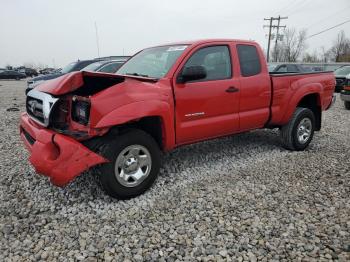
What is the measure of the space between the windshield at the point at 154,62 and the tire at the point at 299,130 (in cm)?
250

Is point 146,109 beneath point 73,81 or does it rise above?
beneath

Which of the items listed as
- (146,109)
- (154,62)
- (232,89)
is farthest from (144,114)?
(232,89)

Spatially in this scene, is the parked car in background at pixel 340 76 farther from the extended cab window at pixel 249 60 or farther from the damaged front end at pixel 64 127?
the damaged front end at pixel 64 127

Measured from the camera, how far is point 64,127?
368cm

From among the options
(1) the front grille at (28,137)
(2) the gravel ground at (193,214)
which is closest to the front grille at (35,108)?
(1) the front grille at (28,137)

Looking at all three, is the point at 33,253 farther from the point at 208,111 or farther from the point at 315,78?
the point at 315,78

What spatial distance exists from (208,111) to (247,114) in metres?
0.85

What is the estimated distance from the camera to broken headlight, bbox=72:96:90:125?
3.38 m

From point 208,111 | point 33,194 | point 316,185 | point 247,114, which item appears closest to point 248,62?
point 247,114

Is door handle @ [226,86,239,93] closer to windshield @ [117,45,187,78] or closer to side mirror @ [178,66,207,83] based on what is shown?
side mirror @ [178,66,207,83]

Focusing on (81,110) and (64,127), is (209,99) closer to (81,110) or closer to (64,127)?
(81,110)

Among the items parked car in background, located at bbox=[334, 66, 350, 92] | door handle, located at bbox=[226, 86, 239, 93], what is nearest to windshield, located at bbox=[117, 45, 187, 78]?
door handle, located at bbox=[226, 86, 239, 93]

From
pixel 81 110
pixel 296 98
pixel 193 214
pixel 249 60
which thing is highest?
pixel 249 60

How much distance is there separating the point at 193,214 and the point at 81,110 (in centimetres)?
168
